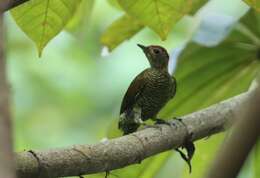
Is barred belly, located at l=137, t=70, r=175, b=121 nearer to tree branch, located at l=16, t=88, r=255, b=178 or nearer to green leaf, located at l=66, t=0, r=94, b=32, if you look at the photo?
green leaf, located at l=66, t=0, r=94, b=32

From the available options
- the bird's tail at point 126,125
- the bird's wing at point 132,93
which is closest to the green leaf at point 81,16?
the bird's tail at point 126,125

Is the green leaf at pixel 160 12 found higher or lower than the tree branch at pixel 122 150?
higher

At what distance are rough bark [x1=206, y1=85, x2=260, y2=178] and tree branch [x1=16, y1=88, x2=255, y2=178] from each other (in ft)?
2.22

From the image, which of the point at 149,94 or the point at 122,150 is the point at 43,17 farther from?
the point at 149,94

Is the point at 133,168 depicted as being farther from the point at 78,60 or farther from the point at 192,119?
the point at 78,60

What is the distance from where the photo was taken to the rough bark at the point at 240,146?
47 cm

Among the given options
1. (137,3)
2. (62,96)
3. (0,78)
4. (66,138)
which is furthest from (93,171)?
(62,96)

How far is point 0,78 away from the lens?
0.46 m

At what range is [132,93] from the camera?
2838 millimetres

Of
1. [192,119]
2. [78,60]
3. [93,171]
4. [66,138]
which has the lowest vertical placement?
[66,138]

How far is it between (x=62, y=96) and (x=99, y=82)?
36cm

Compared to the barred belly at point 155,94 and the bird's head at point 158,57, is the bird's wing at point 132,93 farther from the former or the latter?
the bird's head at point 158,57

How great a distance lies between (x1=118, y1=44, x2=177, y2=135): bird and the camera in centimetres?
264

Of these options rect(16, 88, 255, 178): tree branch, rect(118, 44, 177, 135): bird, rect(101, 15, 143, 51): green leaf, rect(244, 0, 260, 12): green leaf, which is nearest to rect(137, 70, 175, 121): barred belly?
rect(118, 44, 177, 135): bird
